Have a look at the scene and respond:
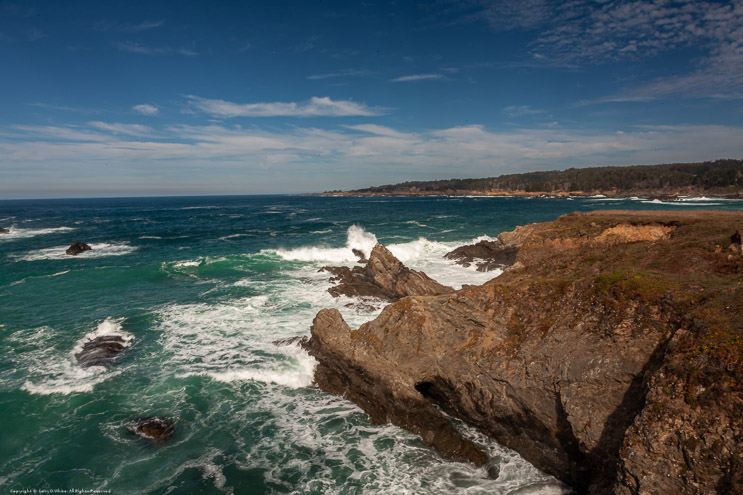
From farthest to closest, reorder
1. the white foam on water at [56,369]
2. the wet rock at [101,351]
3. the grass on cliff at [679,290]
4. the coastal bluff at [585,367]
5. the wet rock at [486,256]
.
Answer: the wet rock at [486,256] < the wet rock at [101,351] < the white foam on water at [56,369] < the grass on cliff at [679,290] < the coastal bluff at [585,367]

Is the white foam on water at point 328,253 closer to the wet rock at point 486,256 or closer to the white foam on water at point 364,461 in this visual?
the wet rock at point 486,256

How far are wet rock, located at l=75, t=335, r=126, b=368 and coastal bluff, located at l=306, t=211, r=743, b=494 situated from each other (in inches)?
423

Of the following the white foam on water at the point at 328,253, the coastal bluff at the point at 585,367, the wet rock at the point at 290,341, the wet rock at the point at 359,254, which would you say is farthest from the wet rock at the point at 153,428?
the white foam on water at the point at 328,253

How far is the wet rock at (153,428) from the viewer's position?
11.9 meters

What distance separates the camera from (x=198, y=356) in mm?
17250

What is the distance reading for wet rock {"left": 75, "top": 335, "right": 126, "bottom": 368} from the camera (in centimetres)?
1673

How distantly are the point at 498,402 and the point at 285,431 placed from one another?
7093mm

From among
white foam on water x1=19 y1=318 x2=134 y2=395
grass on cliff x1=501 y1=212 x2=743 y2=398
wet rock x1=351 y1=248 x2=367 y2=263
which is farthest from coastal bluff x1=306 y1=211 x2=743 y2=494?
wet rock x1=351 y1=248 x2=367 y2=263

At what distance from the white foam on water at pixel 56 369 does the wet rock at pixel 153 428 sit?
13.0 feet

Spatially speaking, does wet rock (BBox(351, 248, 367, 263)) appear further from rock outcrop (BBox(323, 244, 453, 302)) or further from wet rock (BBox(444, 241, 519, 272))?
wet rock (BBox(444, 241, 519, 272))

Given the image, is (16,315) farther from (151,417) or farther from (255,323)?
(151,417)

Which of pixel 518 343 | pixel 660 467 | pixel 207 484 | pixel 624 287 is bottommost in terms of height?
pixel 207 484

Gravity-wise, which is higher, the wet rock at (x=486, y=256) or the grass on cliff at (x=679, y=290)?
the grass on cliff at (x=679, y=290)

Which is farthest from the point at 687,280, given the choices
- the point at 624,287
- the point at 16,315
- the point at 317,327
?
the point at 16,315
